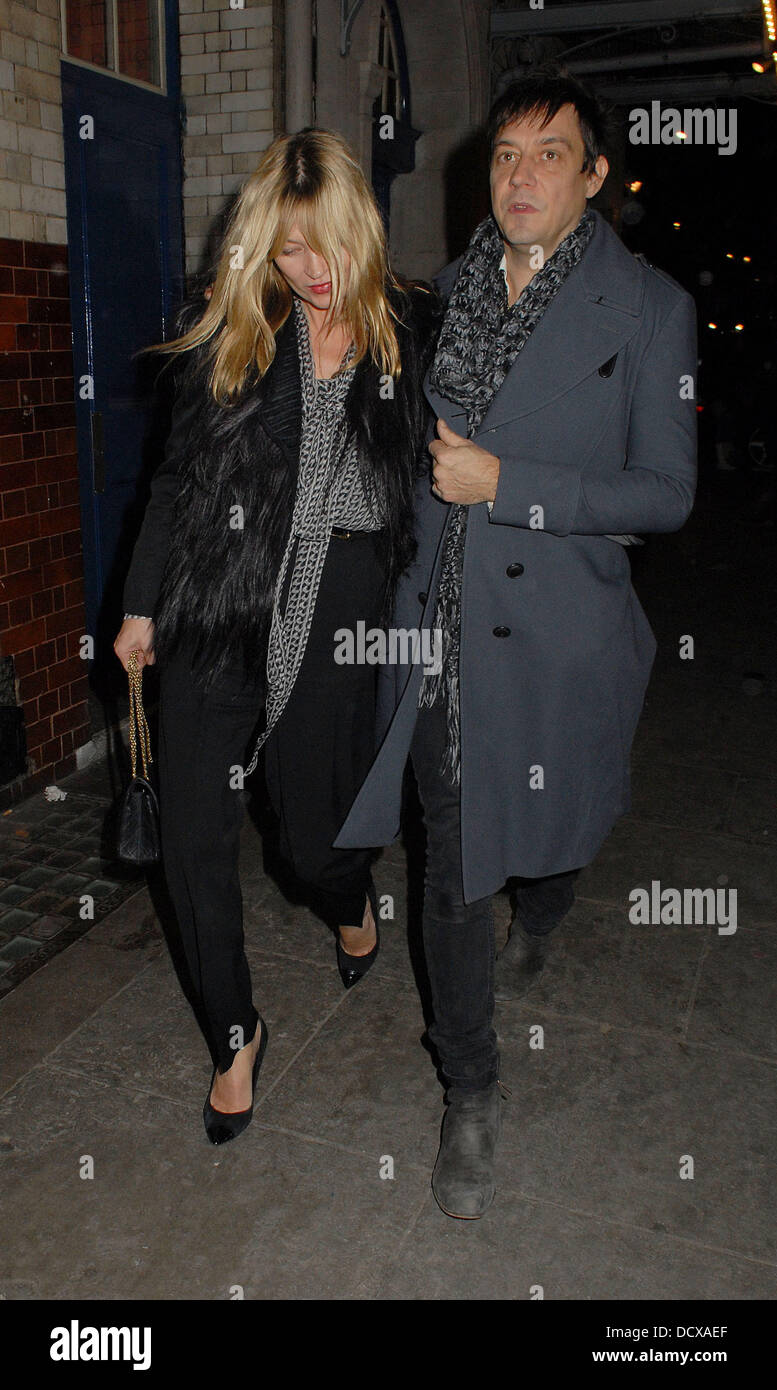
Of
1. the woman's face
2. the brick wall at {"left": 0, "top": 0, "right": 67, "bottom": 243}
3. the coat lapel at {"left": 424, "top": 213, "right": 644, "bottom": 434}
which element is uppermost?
the brick wall at {"left": 0, "top": 0, "right": 67, "bottom": 243}

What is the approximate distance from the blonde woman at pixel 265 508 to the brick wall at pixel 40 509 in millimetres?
2154

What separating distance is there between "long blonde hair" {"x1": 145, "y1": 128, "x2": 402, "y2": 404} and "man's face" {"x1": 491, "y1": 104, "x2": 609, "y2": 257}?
29 cm

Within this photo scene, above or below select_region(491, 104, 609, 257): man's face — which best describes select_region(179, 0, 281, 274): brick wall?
above

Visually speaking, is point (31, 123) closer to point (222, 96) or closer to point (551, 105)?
point (222, 96)

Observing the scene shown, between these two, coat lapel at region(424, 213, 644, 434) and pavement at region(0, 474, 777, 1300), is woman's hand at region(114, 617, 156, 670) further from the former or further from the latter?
pavement at region(0, 474, 777, 1300)

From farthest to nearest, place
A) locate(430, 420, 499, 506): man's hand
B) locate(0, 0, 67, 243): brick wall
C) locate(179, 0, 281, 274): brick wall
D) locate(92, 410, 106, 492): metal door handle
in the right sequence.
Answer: locate(179, 0, 281, 274): brick wall
locate(92, 410, 106, 492): metal door handle
locate(0, 0, 67, 243): brick wall
locate(430, 420, 499, 506): man's hand

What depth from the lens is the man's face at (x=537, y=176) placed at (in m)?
2.35

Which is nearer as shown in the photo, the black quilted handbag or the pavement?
the pavement

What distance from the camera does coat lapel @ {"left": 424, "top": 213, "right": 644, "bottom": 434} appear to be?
2375 mm

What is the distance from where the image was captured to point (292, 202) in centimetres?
236

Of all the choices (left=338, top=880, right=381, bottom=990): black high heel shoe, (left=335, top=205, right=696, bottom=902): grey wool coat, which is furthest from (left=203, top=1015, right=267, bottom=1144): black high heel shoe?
(left=335, top=205, right=696, bottom=902): grey wool coat

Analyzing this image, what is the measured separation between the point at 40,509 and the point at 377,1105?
300 cm

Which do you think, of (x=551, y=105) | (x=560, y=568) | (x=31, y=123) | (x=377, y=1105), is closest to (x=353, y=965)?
(x=377, y=1105)
